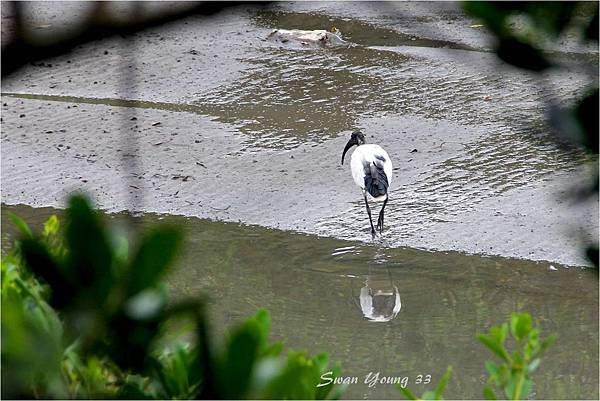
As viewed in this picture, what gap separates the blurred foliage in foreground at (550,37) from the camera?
3.25 ft

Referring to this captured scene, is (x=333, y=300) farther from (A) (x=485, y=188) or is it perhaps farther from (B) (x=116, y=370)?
(B) (x=116, y=370)

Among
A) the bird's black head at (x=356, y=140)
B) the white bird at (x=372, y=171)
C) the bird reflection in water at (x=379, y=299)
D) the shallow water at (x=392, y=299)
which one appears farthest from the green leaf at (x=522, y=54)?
the bird's black head at (x=356, y=140)

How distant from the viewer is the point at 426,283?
5141 millimetres

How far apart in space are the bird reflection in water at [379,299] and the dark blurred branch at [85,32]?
4.06 metres

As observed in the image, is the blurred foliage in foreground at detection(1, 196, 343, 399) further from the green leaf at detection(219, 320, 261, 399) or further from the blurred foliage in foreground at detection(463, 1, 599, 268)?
the blurred foliage in foreground at detection(463, 1, 599, 268)

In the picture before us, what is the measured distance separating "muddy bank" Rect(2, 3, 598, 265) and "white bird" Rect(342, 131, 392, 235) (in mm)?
137

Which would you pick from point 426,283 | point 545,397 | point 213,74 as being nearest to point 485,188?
point 426,283

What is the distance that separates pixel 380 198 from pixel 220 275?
104 cm

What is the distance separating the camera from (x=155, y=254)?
0.80 m

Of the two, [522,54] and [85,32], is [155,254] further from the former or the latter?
[522,54]

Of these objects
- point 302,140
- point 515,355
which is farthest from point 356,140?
point 515,355

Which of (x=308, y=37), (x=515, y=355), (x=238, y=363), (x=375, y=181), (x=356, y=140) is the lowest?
(x=308, y=37)

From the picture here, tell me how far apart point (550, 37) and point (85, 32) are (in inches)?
16.5

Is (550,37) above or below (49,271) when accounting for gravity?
above
